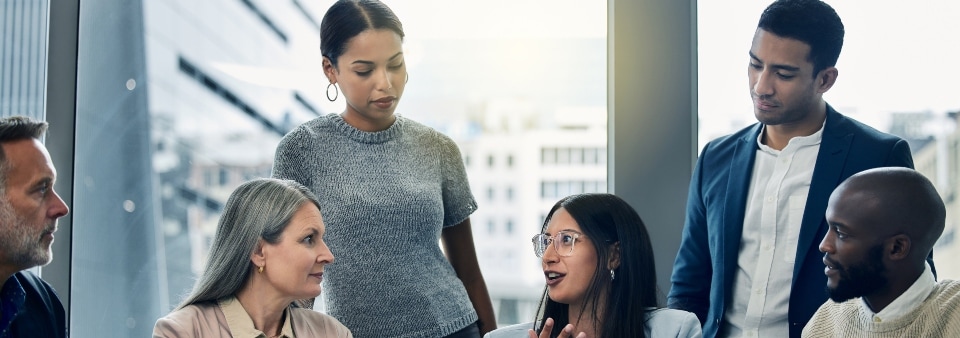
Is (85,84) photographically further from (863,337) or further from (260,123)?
(863,337)

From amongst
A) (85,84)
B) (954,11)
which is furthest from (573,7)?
(85,84)

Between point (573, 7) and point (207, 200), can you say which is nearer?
point (573, 7)

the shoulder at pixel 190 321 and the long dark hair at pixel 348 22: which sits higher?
the long dark hair at pixel 348 22

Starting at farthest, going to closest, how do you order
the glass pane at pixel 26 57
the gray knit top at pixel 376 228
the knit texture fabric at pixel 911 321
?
the glass pane at pixel 26 57 → the gray knit top at pixel 376 228 → the knit texture fabric at pixel 911 321

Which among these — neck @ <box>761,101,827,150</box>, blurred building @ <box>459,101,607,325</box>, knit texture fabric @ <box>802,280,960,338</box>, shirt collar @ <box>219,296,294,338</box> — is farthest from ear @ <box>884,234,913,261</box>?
shirt collar @ <box>219,296,294,338</box>

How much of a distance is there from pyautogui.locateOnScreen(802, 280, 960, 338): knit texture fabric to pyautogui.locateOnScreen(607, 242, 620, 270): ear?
0.48 metres

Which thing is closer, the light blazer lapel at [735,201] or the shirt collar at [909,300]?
the shirt collar at [909,300]

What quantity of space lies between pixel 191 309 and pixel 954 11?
2170 millimetres

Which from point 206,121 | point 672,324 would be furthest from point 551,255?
point 206,121

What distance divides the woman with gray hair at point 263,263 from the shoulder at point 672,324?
748 millimetres

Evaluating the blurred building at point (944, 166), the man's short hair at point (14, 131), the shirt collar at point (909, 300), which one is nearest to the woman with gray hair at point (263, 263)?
the man's short hair at point (14, 131)

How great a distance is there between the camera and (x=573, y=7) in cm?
308

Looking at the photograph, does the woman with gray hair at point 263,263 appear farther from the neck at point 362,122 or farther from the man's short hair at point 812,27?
the man's short hair at point 812,27

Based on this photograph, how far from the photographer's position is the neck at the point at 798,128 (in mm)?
2449
